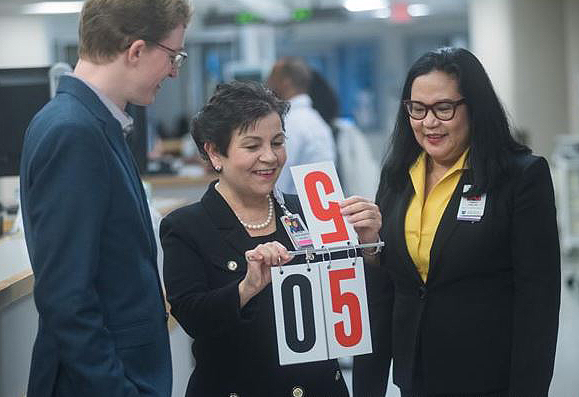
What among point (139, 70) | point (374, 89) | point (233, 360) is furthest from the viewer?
point (374, 89)

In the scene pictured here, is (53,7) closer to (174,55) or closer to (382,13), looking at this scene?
(382,13)

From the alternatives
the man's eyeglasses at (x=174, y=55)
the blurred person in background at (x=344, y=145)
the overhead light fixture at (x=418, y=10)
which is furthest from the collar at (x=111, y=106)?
the overhead light fixture at (x=418, y=10)

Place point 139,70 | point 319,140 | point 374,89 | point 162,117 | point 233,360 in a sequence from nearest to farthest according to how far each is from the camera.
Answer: point 139,70
point 233,360
point 319,140
point 162,117
point 374,89

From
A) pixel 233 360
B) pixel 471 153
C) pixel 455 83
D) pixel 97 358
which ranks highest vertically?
pixel 455 83

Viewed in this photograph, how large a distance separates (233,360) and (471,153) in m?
0.75

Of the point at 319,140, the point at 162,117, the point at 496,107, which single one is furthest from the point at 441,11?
the point at 496,107

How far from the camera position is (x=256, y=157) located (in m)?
2.19

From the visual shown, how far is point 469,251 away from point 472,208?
11cm

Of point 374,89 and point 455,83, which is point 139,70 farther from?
point 374,89

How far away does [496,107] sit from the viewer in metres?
2.31

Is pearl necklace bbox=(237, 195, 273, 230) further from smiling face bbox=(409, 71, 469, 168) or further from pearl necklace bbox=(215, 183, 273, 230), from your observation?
smiling face bbox=(409, 71, 469, 168)

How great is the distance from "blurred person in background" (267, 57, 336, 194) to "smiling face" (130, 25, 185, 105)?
3028mm

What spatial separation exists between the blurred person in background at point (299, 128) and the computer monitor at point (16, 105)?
4.43ft

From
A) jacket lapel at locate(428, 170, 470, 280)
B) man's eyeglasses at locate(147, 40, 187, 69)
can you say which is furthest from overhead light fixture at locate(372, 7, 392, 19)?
man's eyeglasses at locate(147, 40, 187, 69)
